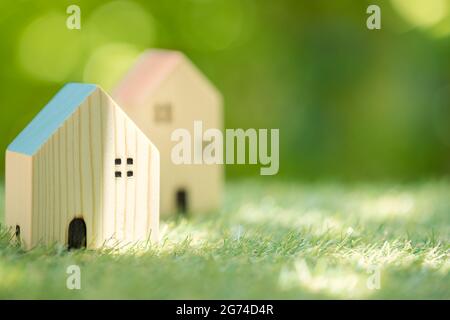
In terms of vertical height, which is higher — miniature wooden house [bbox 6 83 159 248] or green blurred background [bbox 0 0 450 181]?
green blurred background [bbox 0 0 450 181]

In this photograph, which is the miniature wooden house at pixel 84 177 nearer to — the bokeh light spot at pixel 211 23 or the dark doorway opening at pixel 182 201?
the dark doorway opening at pixel 182 201

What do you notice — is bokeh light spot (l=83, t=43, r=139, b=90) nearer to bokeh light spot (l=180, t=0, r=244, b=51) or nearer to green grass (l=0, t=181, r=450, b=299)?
bokeh light spot (l=180, t=0, r=244, b=51)

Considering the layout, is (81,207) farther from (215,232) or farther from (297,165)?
(297,165)

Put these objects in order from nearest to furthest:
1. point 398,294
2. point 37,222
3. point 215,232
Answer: point 398,294 < point 37,222 < point 215,232

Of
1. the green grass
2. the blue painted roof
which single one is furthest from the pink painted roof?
the blue painted roof

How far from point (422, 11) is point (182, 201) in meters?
2.73

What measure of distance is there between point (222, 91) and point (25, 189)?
3.18 m

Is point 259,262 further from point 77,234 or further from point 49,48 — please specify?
point 49,48

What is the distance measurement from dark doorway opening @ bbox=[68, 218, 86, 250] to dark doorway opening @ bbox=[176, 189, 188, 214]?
3.54 ft

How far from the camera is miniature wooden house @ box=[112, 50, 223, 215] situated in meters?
3.39

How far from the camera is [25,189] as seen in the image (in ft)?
7.74

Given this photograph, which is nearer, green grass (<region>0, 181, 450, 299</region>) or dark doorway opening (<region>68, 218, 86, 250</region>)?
green grass (<region>0, 181, 450, 299</region>)

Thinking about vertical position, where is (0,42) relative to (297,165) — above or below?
above

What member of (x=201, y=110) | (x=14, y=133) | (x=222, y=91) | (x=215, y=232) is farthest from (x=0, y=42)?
(x=215, y=232)
